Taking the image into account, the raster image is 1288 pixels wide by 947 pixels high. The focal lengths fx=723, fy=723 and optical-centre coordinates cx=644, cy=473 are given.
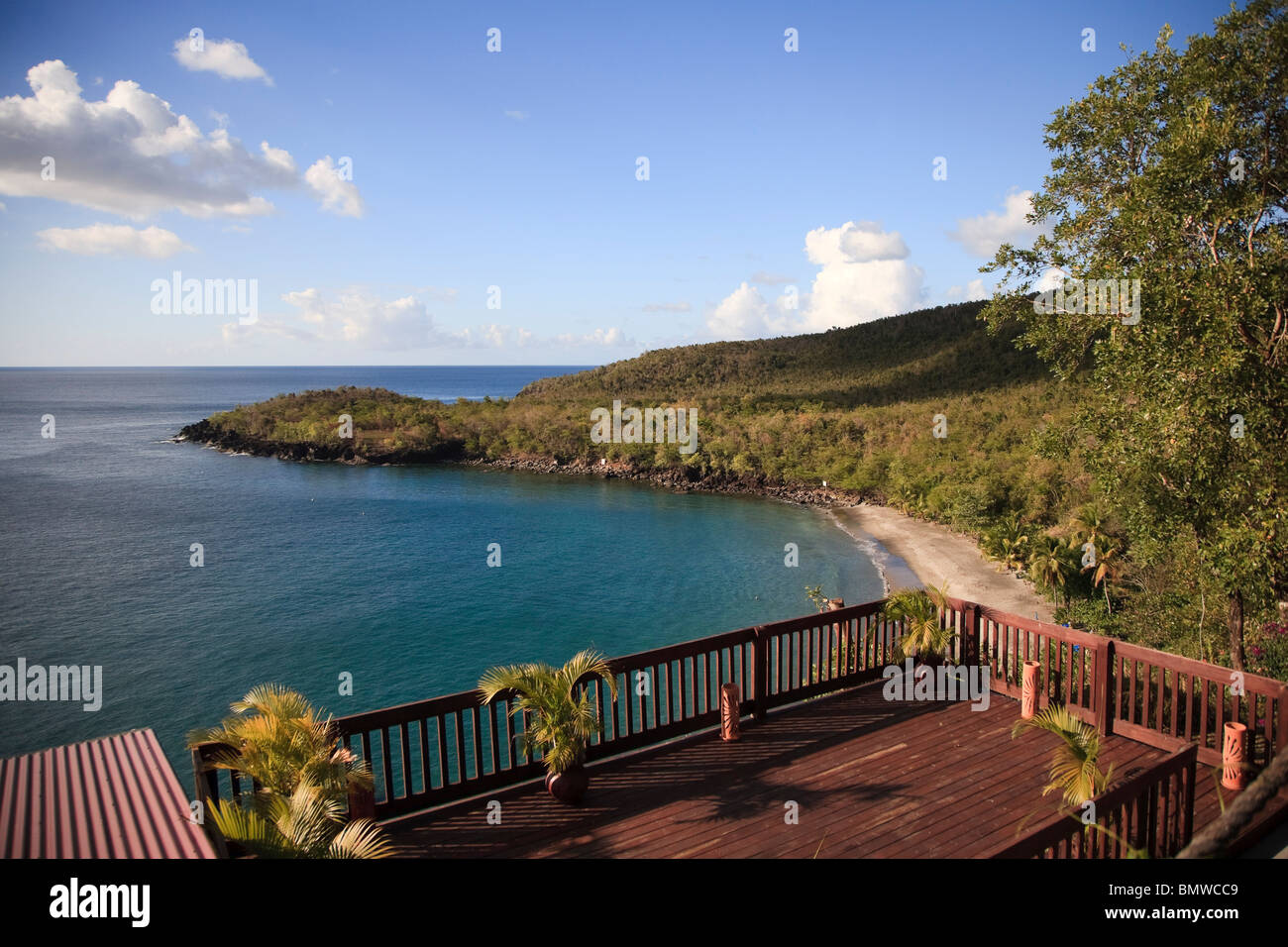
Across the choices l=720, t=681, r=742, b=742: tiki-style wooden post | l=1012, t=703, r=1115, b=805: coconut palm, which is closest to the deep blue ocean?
l=720, t=681, r=742, b=742: tiki-style wooden post

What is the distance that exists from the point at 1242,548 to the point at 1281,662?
5435mm

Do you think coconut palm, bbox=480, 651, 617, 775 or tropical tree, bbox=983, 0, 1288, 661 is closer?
coconut palm, bbox=480, 651, 617, 775

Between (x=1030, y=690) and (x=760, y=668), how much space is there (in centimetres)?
264

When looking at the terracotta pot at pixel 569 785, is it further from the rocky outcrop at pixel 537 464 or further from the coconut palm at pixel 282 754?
the rocky outcrop at pixel 537 464

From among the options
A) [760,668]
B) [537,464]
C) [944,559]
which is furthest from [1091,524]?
[537,464]

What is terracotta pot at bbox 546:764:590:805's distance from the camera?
226 inches

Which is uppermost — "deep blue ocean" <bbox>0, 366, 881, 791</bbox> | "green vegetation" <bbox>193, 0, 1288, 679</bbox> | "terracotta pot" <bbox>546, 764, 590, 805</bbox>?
"green vegetation" <bbox>193, 0, 1288, 679</bbox>

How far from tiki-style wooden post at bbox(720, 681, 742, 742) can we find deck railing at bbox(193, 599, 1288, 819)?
0.16 m

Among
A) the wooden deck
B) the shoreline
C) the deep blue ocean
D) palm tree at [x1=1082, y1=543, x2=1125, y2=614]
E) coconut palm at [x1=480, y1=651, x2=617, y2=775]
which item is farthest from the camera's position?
the shoreline

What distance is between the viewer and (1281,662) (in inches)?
453

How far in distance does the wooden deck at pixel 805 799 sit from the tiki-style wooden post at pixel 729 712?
3.9 inches

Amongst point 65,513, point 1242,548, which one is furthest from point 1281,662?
point 65,513

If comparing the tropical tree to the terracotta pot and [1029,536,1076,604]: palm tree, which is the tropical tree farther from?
[1029,536,1076,604]: palm tree

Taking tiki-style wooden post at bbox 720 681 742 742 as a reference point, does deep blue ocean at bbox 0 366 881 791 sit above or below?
below
